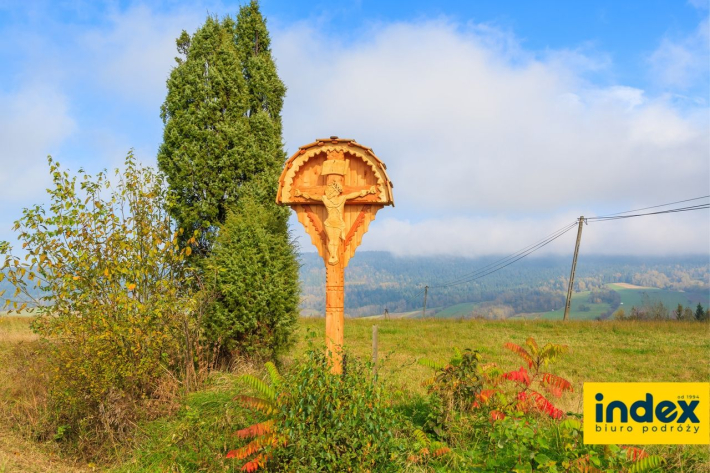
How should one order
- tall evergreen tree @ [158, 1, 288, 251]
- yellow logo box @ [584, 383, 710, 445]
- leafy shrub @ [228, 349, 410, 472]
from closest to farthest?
leafy shrub @ [228, 349, 410, 472] < yellow logo box @ [584, 383, 710, 445] < tall evergreen tree @ [158, 1, 288, 251]

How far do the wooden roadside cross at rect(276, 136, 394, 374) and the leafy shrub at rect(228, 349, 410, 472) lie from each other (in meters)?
2.30

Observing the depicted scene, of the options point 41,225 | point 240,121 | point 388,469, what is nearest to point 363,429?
point 388,469

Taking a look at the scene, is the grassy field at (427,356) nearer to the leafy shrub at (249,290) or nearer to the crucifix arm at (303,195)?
the leafy shrub at (249,290)

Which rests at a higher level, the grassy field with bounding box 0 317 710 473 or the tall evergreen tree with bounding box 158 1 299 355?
the tall evergreen tree with bounding box 158 1 299 355

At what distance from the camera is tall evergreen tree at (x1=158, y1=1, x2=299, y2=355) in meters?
8.62

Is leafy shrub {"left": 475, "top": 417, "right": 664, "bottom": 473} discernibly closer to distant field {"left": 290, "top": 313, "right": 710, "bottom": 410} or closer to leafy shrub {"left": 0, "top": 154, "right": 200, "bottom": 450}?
distant field {"left": 290, "top": 313, "right": 710, "bottom": 410}

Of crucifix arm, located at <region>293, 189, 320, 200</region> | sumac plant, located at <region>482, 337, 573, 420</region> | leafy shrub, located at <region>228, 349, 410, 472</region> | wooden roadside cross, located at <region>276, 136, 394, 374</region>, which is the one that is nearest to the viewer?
leafy shrub, located at <region>228, 349, 410, 472</region>

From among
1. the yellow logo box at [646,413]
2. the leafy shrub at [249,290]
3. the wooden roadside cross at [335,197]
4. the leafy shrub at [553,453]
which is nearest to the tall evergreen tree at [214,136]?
the leafy shrub at [249,290]

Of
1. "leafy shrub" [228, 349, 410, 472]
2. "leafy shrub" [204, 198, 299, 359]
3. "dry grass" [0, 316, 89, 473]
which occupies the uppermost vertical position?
"leafy shrub" [204, 198, 299, 359]

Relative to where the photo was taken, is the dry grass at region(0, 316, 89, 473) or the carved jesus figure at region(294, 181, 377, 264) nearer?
the dry grass at region(0, 316, 89, 473)

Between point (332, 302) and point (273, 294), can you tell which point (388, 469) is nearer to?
point (332, 302)

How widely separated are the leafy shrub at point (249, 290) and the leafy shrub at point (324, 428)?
339 centimetres

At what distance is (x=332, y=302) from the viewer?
756 cm

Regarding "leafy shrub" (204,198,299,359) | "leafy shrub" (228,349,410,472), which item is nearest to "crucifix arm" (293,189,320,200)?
"leafy shrub" (204,198,299,359)
